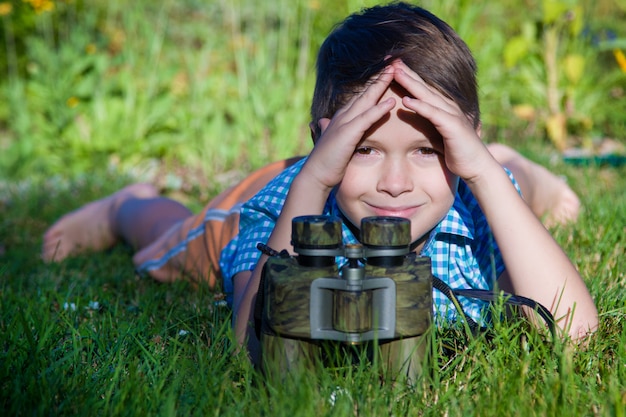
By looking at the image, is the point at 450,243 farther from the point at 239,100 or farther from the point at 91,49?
the point at 91,49

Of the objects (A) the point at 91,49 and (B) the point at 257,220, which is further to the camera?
(A) the point at 91,49

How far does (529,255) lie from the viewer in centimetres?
200

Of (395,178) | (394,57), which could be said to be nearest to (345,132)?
(395,178)

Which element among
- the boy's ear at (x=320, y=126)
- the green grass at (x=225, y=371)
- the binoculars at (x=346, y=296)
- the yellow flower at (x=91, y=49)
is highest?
the yellow flower at (x=91, y=49)

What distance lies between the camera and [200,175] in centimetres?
505

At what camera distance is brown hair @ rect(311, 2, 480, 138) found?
201cm

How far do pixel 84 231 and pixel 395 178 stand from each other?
7.18ft

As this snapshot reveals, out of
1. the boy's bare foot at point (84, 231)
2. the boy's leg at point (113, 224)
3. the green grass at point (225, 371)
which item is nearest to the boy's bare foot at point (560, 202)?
the green grass at point (225, 371)

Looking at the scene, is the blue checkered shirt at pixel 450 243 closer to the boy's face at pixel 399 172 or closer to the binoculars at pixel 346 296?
the boy's face at pixel 399 172

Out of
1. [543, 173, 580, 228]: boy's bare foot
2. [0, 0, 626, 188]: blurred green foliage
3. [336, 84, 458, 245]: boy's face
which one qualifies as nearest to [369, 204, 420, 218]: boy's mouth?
[336, 84, 458, 245]: boy's face

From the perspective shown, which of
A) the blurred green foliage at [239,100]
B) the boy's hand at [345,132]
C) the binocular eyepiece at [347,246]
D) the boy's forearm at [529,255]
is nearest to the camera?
the binocular eyepiece at [347,246]

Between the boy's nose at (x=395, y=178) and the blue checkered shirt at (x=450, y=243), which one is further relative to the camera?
the blue checkered shirt at (x=450, y=243)

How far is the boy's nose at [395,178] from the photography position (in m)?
1.93

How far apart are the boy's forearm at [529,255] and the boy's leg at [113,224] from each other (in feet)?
6.65
